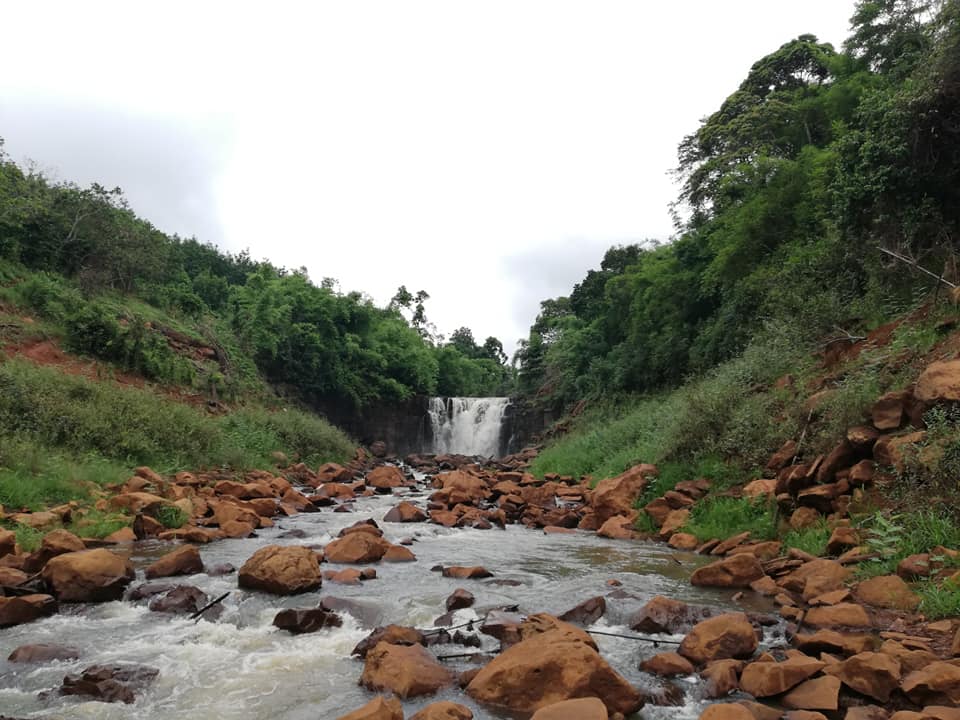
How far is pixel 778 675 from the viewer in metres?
4.10

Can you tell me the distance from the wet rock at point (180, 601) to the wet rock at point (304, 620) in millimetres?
907

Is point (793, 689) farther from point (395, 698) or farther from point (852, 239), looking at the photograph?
point (852, 239)

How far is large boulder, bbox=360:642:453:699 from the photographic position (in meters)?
4.33

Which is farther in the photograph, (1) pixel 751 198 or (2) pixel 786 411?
(1) pixel 751 198

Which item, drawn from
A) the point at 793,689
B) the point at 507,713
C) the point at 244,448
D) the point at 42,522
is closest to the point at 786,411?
the point at 793,689

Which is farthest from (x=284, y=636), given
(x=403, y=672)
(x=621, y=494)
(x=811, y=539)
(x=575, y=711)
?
(x=621, y=494)

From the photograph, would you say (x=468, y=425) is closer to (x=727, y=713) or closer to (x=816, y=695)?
(x=816, y=695)

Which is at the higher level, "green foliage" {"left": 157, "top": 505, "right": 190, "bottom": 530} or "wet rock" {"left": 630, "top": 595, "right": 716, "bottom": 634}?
"green foliage" {"left": 157, "top": 505, "right": 190, "bottom": 530}

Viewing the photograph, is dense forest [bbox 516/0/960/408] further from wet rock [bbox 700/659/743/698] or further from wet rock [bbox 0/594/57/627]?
wet rock [bbox 0/594/57/627]

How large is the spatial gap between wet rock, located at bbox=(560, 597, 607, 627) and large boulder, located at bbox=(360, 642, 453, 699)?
1.73 meters

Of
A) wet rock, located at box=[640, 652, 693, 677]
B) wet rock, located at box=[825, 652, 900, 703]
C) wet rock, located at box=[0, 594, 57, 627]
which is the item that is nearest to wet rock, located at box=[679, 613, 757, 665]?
wet rock, located at box=[640, 652, 693, 677]

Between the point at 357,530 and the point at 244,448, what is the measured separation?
34.2 ft

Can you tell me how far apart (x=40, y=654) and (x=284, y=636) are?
6.13 feet

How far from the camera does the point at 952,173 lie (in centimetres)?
1181
